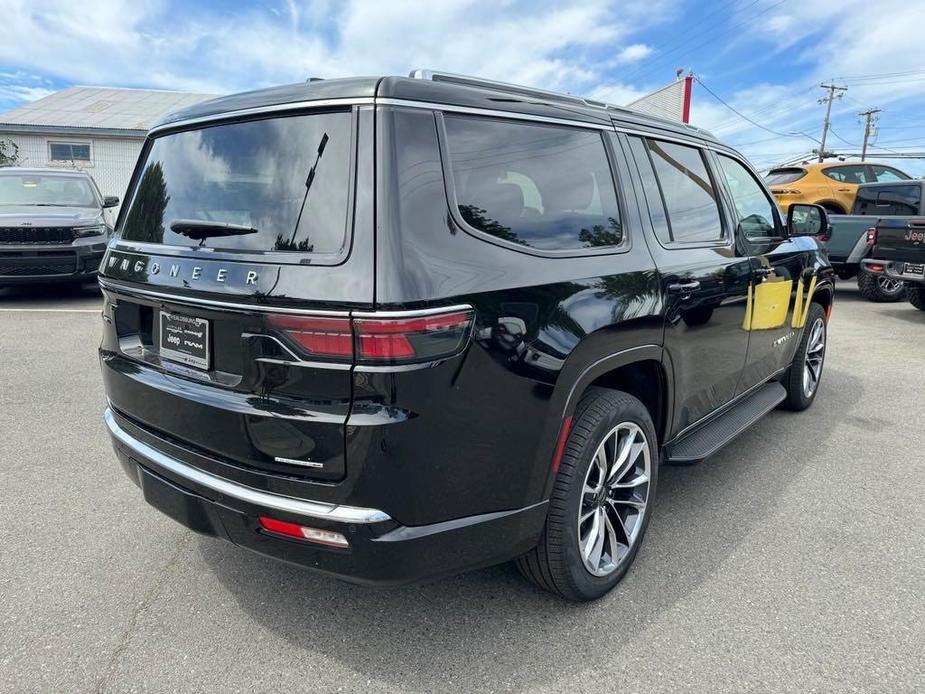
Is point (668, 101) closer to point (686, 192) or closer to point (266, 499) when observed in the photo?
point (686, 192)

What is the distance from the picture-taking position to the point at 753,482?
146 inches

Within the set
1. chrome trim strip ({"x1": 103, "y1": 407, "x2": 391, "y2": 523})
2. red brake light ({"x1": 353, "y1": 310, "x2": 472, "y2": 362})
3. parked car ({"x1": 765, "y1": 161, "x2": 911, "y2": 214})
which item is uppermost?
parked car ({"x1": 765, "y1": 161, "x2": 911, "y2": 214})

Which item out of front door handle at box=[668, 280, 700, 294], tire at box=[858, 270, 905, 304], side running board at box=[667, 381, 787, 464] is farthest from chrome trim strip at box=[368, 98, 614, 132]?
tire at box=[858, 270, 905, 304]

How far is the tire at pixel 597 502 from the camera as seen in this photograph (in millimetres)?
2367

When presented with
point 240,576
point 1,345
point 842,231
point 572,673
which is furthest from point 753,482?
point 842,231

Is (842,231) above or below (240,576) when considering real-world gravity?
above

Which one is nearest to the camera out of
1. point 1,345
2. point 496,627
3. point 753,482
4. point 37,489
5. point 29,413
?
point 496,627

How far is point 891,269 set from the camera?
8.88 m

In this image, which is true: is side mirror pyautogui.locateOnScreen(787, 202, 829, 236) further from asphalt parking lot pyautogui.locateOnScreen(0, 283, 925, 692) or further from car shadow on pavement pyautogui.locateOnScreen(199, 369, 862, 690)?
car shadow on pavement pyautogui.locateOnScreen(199, 369, 862, 690)

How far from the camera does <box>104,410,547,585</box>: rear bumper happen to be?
1.92m

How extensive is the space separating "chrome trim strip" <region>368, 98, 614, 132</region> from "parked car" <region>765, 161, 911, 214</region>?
11006mm

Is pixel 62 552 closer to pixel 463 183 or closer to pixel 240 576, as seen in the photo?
pixel 240 576

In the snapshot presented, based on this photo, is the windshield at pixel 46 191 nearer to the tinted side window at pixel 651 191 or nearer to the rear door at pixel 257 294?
the rear door at pixel 257 294

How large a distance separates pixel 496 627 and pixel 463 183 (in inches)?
63.6
